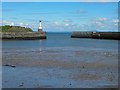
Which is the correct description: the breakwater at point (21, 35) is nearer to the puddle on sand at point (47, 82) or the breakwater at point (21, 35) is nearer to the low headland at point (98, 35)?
the low headland at point (98, 35)

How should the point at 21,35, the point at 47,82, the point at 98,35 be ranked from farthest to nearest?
the point at 98,35 → the point at 21,35 → the point at 47,82

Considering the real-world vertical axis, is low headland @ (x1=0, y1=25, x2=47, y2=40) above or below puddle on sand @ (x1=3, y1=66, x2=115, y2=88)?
above

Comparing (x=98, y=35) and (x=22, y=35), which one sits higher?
(x=22, y=35)

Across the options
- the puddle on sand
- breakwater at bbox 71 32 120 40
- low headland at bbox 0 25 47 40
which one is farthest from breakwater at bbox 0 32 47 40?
the puddle on sand

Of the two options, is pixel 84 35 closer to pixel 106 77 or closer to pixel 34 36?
pixel 34 36

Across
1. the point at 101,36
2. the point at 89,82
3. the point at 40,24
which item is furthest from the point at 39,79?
the point at 101,36

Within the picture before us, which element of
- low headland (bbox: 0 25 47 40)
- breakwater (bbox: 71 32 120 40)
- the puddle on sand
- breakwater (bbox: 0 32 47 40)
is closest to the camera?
the puddle on sand

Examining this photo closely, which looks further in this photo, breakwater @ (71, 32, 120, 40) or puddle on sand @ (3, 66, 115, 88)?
breakwater @ (71, 32, 120, 40)

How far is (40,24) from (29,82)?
7290 cm

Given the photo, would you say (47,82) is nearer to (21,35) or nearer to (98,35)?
(21,35)

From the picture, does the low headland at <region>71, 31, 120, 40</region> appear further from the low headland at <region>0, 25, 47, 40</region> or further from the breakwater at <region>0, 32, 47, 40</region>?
the breakwater at <region>0, 32, 47, 40</region>

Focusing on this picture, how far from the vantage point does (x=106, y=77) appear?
51.8 ft


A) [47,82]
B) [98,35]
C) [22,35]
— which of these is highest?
[22,35]

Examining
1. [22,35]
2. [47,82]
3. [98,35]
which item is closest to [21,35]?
[22,35]
